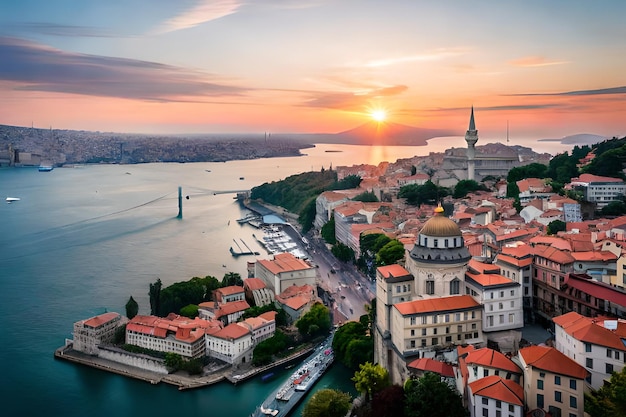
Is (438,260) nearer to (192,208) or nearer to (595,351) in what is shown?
(595,351)

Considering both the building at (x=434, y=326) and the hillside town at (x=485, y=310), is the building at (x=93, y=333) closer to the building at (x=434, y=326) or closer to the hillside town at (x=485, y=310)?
the hillside town at (x=485, y=310)

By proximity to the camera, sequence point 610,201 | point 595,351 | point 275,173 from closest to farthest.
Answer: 1. point 595,351
2. point 610,201
3. point 275,173

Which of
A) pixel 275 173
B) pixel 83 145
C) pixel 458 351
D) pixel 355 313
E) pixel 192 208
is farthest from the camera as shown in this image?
pixel 83 145

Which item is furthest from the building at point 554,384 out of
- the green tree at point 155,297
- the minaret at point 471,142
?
the minaret at point 471,142

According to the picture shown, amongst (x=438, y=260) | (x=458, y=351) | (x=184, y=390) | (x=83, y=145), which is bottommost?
(x=184, y=390)

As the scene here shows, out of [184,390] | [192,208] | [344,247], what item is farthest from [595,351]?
[192,208]

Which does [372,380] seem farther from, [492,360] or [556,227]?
[556,227]

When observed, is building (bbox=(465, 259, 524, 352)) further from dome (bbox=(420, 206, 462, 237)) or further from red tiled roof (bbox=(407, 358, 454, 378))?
red tiled roof (bbox=(407, 358, 454, 378))
